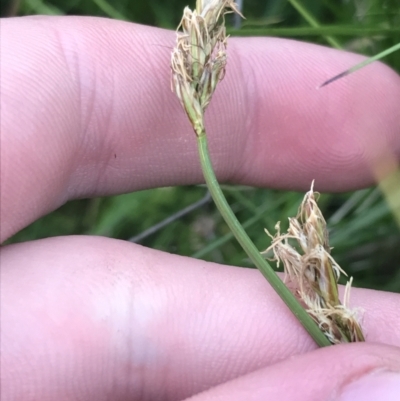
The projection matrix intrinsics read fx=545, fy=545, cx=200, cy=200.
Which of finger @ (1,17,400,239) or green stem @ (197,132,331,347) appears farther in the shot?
finger @ (1,17,400,239)

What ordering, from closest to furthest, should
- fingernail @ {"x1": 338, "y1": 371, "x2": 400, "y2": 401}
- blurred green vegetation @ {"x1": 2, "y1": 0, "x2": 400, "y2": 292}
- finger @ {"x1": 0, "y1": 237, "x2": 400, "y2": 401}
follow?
1. fingernail @ {"x1": 338, "y1": 371, "x2": 400, "y2": 401}
2. finger @ {"x1": 0, "y1": 237, "x2": 400, "y2": 401}
3. blurred green vegetation @ {"x1": 2, "y1": 0, "x2": 400, "y2": 292}

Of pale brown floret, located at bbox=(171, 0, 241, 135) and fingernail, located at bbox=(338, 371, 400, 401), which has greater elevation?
pale brown floret, located at bbox=(171, 0, 241, 135)

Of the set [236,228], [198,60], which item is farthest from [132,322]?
[198,60]

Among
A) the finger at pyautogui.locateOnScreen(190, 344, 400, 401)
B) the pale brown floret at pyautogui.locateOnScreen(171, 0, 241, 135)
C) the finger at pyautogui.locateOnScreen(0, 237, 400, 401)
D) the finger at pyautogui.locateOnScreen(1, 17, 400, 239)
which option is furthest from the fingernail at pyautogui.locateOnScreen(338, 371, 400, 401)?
the finger at pyautogui.locateOnScreen(1, 17, 400, 239)

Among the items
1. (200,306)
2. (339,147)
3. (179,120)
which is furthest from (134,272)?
(339,147)

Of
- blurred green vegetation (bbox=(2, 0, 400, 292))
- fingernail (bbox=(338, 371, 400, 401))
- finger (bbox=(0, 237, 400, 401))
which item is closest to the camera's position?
fingernail (bbox=(338, 371, 400, 401))

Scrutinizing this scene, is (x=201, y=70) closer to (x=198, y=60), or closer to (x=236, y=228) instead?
(x=198, y=60)

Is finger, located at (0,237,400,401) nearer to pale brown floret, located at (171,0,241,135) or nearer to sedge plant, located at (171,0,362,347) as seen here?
sedge plant, located at (171,0,362,347)
